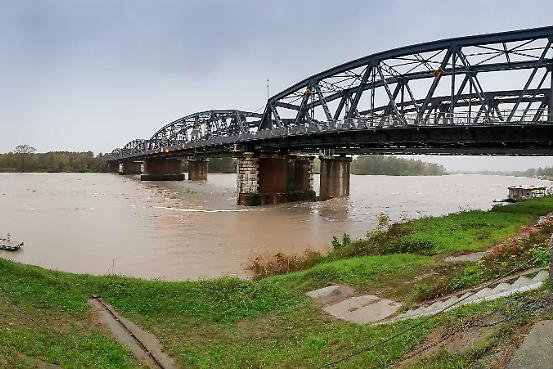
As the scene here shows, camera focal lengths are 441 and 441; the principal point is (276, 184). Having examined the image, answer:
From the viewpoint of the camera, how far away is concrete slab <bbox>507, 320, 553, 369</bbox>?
15.6ft

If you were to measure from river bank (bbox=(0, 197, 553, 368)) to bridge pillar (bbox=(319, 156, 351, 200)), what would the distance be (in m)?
45.9

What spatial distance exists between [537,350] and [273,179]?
5354cm

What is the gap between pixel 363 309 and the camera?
444 inches

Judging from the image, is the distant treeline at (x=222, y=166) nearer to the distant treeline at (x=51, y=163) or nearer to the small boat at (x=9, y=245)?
the distant treeline at (x=51, y=163)

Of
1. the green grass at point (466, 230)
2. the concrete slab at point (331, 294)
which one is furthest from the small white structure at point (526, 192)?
the concrete slab at point (331, 294)

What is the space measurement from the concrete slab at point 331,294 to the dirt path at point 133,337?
4.52m

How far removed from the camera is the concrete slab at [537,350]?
475 cm

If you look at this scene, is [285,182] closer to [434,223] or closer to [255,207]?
[255,207]

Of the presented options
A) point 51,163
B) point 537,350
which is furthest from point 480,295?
point 51,163

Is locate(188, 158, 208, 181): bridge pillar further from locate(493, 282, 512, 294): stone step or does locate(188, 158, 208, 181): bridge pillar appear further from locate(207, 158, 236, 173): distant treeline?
locate(493, 282, 512, 294): stone step

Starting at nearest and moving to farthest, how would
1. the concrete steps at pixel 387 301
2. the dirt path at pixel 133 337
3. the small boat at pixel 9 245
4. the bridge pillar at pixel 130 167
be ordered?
the concrete steps at pixel 387 301, the dirt path at pixel 133 337, the small boat at pixel 9 245, the bridge pillar at pixel 130 167

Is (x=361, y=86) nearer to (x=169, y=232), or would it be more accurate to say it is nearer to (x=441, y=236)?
(x=169, y=232)

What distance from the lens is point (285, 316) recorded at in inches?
457

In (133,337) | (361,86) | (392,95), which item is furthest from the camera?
(361,86)
